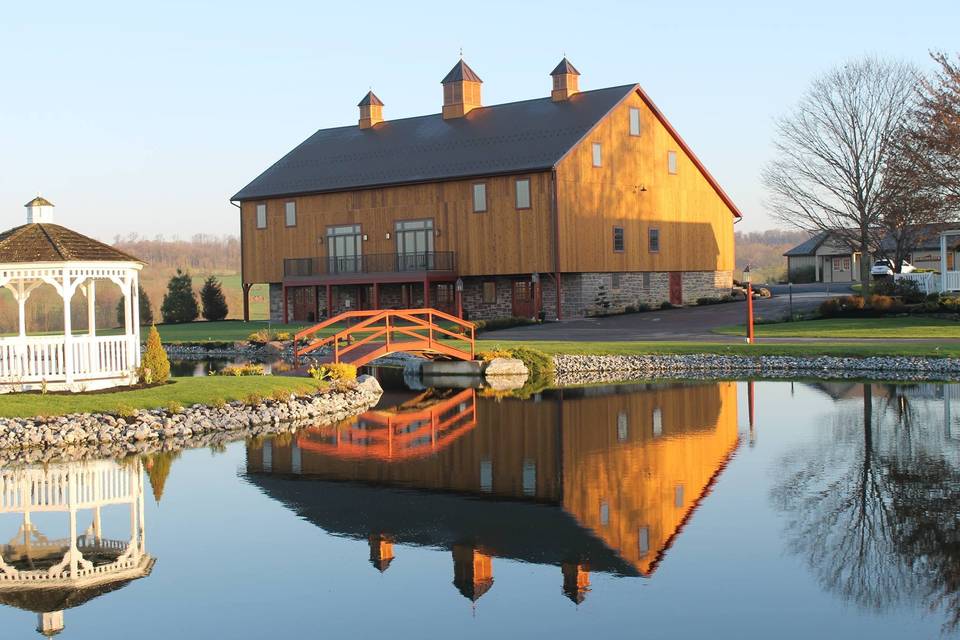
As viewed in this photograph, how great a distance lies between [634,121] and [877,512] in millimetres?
36119

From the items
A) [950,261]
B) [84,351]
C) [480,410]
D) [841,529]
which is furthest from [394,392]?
[950,261]

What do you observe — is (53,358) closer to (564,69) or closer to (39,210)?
A: (39,210)

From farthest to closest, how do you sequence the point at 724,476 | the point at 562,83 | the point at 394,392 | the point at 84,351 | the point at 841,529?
the point at 562,83 < the point at 394,392 < the point at 84,351 < the point at 724,476 < the point at 841,529

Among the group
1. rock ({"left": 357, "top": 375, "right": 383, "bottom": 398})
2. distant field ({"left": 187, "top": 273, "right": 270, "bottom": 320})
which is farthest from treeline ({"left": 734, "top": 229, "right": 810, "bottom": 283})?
rock ({"left": 357, "top": 375, "right": 383, "bottom": 398})

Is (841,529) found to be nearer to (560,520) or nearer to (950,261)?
(560,520)

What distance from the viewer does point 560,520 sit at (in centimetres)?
1441

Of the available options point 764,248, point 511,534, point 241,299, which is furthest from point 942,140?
point 764,248

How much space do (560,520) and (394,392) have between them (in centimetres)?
1565

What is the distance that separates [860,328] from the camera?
37344 mm

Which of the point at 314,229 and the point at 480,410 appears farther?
the point at 314,229

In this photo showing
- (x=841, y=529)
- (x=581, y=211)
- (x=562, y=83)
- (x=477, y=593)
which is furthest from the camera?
(x=562, y=83)

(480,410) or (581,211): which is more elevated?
(581,211)

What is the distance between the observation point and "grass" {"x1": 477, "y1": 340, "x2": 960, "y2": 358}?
3097 cm

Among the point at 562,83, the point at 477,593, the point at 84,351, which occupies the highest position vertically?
the point at 562,83
